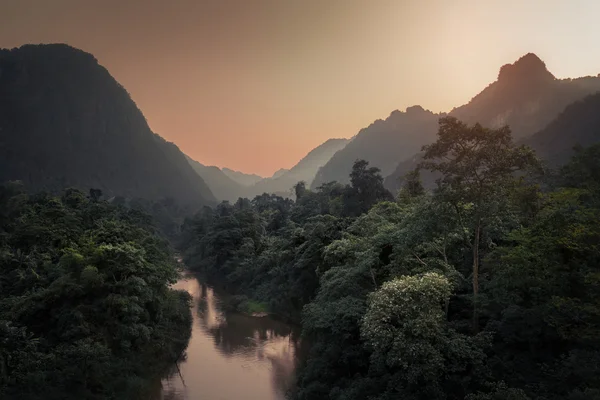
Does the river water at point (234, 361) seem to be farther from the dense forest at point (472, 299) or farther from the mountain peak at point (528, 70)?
the mountain peak at point (528, 70)

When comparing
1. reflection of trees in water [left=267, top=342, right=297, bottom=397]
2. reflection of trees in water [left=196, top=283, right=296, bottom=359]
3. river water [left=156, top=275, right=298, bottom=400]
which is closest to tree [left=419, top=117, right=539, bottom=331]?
reflection of trees in water [left=267, top=342, right=297, bottom=397]

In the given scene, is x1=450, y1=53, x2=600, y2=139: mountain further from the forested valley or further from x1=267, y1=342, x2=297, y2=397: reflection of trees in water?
x1=267, y1=342, x2=297, y2=397: reflection of trees in water

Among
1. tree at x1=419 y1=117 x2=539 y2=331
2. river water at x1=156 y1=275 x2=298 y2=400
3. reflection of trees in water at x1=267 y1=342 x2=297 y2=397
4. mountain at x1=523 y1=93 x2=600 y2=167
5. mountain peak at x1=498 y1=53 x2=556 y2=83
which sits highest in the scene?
mountain peak at x1=498 y1=53 x2=556 y2=83

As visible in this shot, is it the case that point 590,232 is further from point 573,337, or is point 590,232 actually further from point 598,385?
point 598,385

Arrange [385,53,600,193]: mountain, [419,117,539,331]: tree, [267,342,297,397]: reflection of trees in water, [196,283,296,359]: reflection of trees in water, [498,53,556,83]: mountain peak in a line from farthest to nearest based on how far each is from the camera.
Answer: [498,53,556,83]: mountain peak < [385,53,600,193]: mountain < [196,283,296,359]: reflection of trees in water < [267,342,297,397]: reflection of trees in water < [419,117,539,331]: tree

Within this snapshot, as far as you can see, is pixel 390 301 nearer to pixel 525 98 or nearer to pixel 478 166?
pixel 478 166

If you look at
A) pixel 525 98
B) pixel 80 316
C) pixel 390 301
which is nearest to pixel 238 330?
pixel 80 316

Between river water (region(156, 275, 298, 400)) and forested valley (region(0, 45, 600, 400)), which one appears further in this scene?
river water (region(156, 275, 298, 400))
